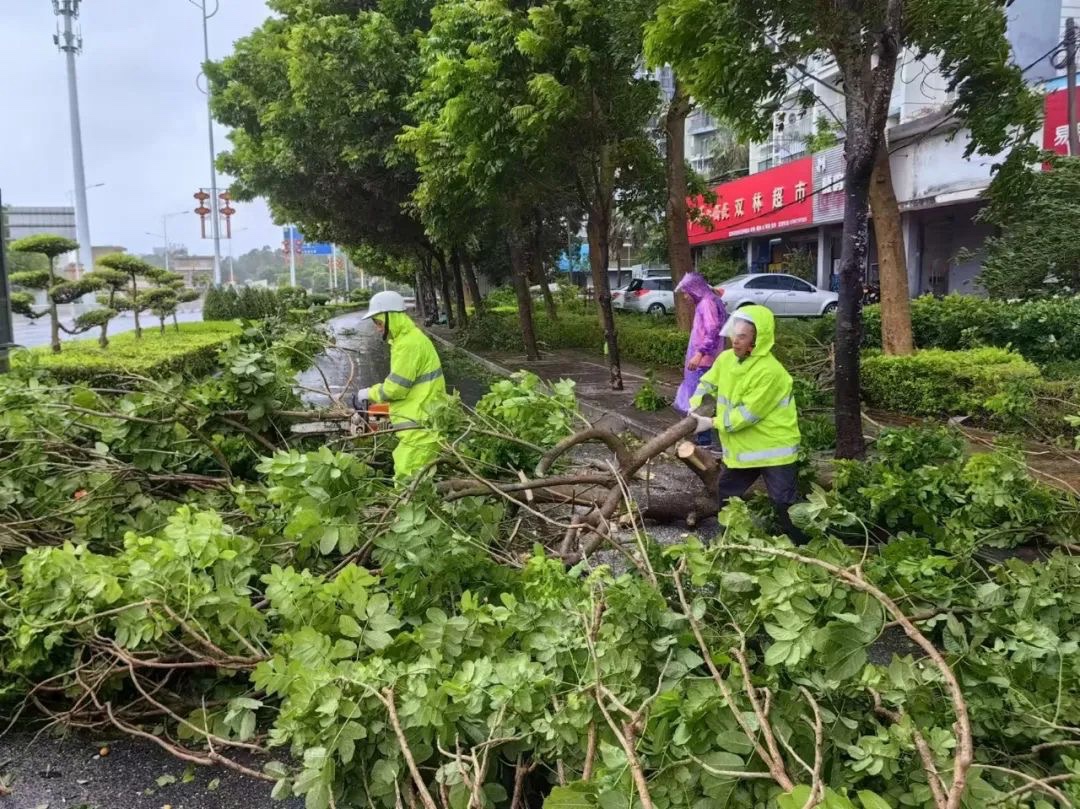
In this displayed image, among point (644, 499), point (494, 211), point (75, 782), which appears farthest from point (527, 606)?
point (494, 211)

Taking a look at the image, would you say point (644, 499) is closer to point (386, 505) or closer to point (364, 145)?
point (386, 505)

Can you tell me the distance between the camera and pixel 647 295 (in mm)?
28297

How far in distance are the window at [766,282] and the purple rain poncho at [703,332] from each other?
1581 cm

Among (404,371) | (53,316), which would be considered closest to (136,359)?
(53,316)

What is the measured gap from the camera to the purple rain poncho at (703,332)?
282 inches

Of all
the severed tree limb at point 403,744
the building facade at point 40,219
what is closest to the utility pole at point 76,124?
the building facade at point 40,219

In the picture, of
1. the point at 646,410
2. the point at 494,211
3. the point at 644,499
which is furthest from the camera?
the point at 494,211

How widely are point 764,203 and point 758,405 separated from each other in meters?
24.6

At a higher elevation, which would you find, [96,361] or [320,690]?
[96,361]

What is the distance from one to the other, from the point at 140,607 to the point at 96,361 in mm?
8735

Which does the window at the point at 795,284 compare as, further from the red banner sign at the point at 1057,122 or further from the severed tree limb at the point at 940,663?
the severed tree limb at the point at 940,663

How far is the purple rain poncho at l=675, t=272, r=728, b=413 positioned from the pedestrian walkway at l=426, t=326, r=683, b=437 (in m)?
0.76

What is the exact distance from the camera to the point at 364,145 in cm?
1584

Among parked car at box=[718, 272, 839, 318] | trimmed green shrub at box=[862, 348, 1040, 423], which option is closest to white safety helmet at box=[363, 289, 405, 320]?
trimmed green shrub at box=[862, 348, 1040, 423]
